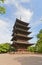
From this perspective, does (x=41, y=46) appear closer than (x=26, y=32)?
Yes

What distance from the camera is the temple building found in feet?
145

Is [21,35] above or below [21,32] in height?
below

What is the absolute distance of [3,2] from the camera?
23.5 ft

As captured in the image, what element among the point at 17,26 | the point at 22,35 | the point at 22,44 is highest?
the point at 17,26

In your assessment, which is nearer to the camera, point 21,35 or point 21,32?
point 21,35

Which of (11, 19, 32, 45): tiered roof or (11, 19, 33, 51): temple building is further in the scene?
(11, 19, 32, 45): tiered roof

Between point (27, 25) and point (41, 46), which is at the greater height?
point (27, 25)

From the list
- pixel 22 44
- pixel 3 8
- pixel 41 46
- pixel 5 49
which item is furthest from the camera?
pixel 5 49

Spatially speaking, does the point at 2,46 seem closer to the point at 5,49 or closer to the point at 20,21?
the point at 5,49

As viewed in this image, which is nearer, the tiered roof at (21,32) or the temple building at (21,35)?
the temple building at (21,35)

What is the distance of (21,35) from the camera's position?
46.1 m

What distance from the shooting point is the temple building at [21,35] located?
44237mm

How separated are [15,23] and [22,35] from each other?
190 inches

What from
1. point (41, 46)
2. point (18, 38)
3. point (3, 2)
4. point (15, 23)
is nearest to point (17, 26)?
point (15, 23)
